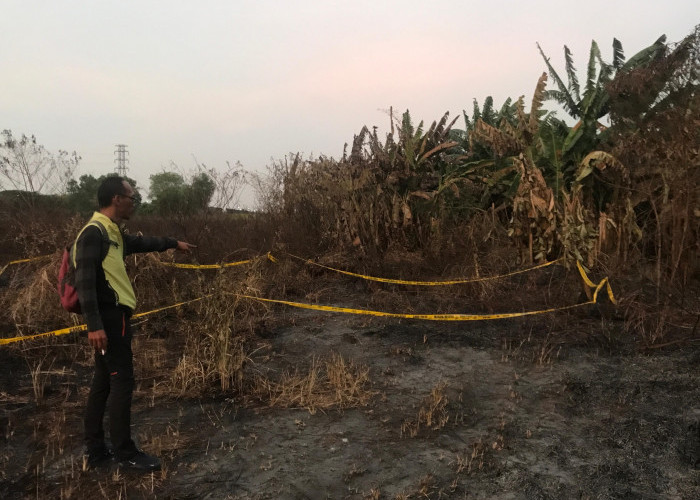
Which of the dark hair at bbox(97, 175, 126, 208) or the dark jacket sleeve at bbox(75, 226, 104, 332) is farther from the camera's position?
the dark hair at bbox(97, 175, 126, 208)

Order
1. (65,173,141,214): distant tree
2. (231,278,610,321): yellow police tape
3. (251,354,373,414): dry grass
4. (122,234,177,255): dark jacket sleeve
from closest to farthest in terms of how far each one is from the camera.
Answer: (122,234,177,255): dark jacket sleeve
(251,354,373,414): dry grass
(231,278,610,321): yellow police tape
(65,173,141,214): distant tree

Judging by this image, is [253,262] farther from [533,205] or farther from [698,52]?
[698,52]

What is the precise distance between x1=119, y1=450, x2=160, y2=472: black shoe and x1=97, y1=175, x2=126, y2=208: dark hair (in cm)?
148

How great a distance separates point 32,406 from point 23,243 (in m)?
6.63

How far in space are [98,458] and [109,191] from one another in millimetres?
1598

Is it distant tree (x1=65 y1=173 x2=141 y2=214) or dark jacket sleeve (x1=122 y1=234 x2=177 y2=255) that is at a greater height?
distant tree (x1=65 y1=173 x2=141 y2=214)

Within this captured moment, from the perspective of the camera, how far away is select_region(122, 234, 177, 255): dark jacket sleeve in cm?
343

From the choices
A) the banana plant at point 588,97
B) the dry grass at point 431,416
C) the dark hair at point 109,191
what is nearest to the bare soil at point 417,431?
the dry grass at point 431,416

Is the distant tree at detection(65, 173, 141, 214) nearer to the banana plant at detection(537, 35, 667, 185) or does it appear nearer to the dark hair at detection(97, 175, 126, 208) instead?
the banana plant at detection(537, 35, 667, 185)

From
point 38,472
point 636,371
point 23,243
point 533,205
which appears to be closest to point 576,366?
point 636,371

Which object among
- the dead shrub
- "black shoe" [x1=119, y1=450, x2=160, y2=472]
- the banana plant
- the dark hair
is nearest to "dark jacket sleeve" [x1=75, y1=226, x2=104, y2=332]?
the dark hair

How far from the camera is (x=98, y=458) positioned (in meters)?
3.18

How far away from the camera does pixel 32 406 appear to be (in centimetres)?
418

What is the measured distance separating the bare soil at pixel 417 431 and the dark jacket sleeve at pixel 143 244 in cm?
124
